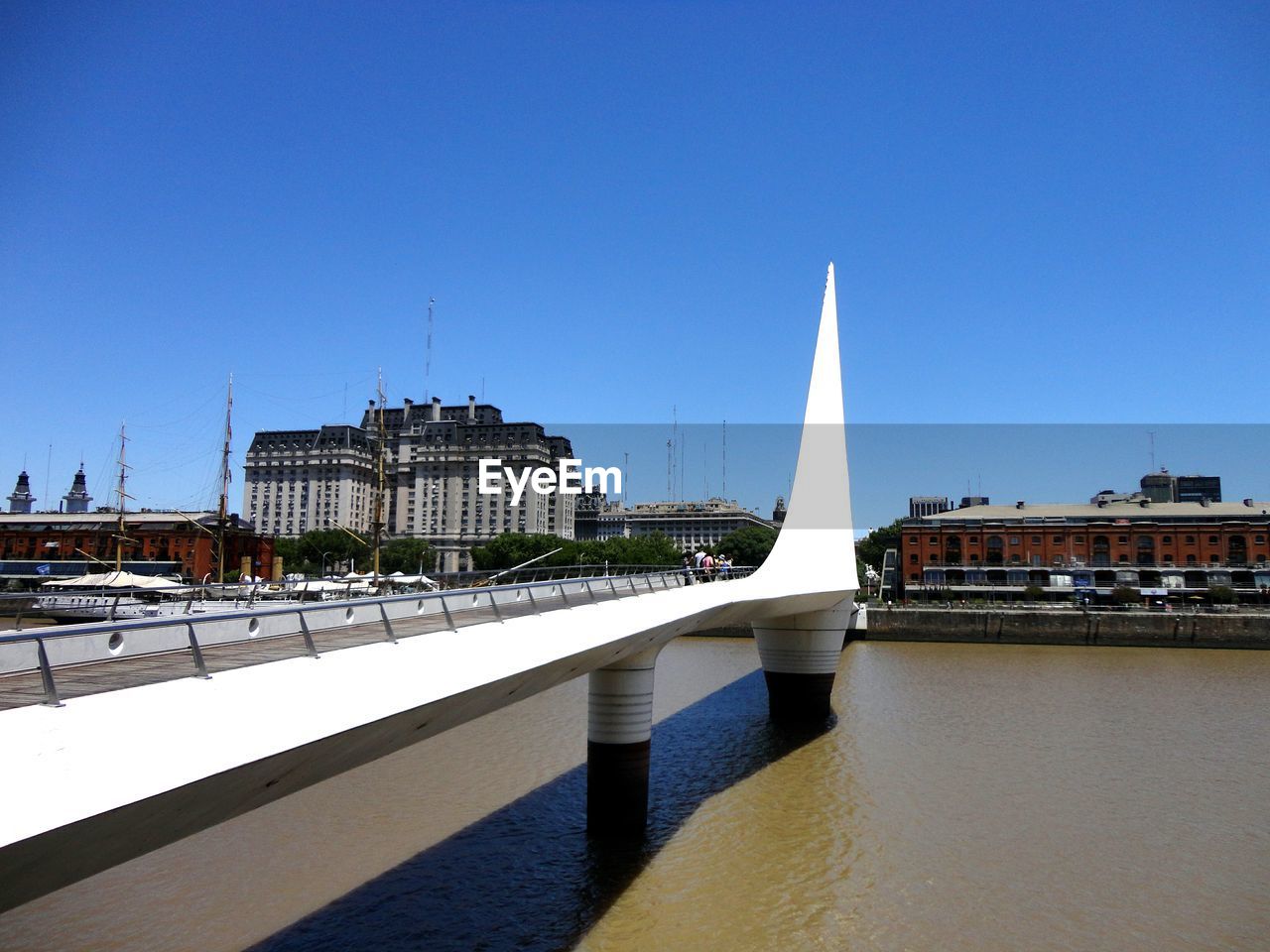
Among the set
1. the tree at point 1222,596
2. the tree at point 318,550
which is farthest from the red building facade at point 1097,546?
the tree at point 318,550

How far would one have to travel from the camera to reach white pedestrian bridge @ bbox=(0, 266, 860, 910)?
3953mm

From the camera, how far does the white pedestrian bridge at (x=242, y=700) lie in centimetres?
395

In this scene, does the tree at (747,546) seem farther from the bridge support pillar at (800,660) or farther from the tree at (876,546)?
the bridge support pillar at (800,660)

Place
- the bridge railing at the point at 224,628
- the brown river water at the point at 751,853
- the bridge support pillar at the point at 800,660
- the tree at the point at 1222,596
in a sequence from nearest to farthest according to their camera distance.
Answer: the bridge railing at the point at 224,628, the brown river water at the point at 751,853, the bridge support pillar at the point at 800,660, the tree at the point at 1222,596

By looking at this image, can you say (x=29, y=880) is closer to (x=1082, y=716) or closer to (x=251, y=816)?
(x=251, y=816)

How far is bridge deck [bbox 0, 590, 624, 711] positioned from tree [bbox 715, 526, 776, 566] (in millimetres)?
72031

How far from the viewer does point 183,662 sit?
5.30 metres

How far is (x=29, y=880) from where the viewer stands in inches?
158

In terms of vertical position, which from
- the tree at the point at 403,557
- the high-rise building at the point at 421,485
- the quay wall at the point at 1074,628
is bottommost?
the quay wall at the point at 1074,628

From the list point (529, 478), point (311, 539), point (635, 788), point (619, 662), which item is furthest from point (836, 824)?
point (529, 478)

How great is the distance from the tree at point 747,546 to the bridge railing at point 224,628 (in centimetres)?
7016

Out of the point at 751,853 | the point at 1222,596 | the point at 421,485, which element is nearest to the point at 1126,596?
the point at 1222,596

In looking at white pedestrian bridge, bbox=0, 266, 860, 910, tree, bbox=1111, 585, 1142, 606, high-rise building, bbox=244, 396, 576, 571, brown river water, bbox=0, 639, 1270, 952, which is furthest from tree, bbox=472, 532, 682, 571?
white pedestrian bridge, bbox=0, 266, 860, 910

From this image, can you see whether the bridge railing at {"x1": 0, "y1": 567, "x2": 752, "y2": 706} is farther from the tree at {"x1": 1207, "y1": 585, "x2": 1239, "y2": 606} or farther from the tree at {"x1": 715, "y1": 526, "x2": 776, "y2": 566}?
the tree at {"x1": 715, "y1": 526, "x2": 776, "y2": 566}
